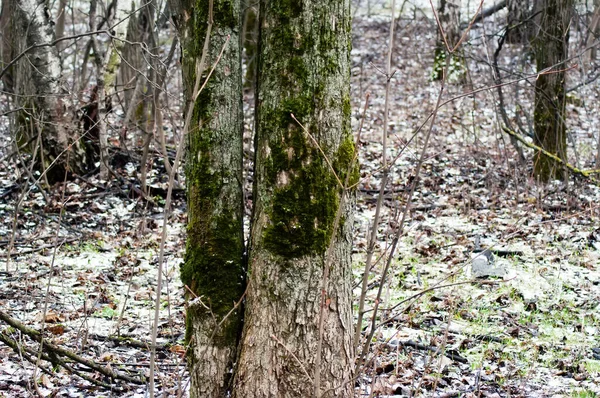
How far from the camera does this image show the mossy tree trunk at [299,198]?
271 centimetres

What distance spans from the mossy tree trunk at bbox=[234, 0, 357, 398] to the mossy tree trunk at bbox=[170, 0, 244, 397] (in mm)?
136

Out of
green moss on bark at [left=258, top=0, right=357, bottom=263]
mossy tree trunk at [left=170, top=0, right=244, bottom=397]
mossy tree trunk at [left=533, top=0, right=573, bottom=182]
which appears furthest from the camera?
mossy tree trunk at [left=533, top=0, right=573, bottom=182]

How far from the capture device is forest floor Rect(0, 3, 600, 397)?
12.3ft

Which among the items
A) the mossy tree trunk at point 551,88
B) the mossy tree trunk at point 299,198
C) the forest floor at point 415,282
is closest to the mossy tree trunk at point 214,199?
the mossy tree trunk at point 299,198

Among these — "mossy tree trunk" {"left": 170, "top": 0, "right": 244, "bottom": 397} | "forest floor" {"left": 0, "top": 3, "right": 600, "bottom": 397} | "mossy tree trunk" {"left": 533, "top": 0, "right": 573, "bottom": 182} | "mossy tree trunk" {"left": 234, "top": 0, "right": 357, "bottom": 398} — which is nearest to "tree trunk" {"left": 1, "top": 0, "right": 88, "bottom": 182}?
"forest floor" {"left": 0, "top": 3, "right": 600, "bottom": 397}

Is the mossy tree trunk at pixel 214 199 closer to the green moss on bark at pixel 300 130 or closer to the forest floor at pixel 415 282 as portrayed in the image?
the green moss on bark at pixel 300 130

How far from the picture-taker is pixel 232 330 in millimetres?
2934

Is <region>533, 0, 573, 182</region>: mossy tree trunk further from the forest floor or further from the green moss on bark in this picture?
the green moss on bark

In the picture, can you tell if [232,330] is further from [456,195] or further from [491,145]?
[491,145]

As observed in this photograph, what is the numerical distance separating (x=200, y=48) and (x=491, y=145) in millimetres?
8182

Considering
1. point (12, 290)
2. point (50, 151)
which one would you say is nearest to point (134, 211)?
point (50, 151)

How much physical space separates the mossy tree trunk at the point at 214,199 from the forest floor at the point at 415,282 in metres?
0.30

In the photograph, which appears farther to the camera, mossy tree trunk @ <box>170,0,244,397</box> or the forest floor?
the forest floor

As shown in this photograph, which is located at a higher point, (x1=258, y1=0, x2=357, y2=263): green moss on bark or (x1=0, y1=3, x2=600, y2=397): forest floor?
(x1=258, y1=0, x2=357, y2=263): green moss on bark
